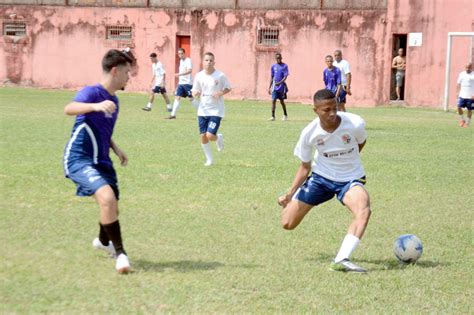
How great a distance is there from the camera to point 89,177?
7.10 m

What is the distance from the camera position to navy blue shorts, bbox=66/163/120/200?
279 inches

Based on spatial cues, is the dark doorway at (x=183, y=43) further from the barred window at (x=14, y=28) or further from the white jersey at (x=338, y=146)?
the white jersey at (x=338, y=146)

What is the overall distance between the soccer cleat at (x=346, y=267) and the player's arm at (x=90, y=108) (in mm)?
2293

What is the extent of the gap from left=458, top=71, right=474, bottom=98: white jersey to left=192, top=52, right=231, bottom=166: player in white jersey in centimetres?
1179

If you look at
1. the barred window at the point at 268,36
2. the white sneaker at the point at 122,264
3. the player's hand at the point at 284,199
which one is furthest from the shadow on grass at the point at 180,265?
the barred window at the point at 268,36

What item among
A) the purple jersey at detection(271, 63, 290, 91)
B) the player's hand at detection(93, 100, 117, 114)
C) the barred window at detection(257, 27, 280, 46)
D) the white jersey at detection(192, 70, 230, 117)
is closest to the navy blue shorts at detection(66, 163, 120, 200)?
the player's hand at detection(93, 100, 117, 114)

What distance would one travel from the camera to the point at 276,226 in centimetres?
938

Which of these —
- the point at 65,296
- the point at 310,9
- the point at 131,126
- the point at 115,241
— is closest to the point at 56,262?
the point at 115,241

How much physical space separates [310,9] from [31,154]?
22.5 m

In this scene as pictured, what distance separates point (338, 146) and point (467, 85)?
1809cm

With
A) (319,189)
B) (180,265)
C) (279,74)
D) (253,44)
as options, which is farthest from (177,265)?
(253,44)

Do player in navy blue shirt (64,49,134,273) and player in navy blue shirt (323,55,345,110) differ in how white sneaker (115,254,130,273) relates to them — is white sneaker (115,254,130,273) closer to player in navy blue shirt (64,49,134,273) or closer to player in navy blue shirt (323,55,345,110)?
player in navy blue shirt (64,49,134,273)

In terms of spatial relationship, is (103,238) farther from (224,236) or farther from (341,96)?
(341,96)

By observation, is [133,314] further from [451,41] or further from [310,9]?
[310,9]
